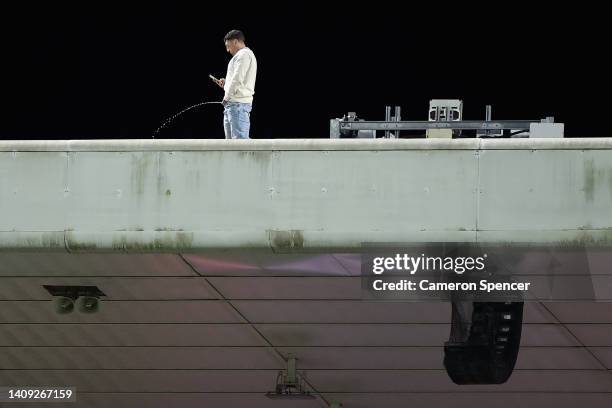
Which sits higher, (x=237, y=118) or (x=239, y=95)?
(x=239, y=95)

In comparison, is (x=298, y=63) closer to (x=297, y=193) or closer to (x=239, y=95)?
(x=239, y=95)

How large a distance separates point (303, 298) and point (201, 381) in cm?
340

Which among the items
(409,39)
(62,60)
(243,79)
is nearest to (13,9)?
(62,60)

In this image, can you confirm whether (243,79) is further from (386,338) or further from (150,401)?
(150,401)

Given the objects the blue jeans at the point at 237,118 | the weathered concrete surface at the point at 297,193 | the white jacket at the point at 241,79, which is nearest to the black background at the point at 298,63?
the white jacket at the point at 241,79

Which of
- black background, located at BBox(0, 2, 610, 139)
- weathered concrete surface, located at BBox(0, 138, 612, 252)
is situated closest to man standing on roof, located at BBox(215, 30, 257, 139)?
weathered concrete surface, located at BBox(0, 138, 612, 252)

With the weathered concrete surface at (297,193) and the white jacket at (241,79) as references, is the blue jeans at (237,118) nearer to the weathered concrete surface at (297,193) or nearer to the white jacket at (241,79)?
the white jacket at (241,79)

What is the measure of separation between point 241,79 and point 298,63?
6577 mm

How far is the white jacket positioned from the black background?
634 cm

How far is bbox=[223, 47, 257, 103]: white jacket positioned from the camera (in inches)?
542

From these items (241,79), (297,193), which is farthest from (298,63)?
(297,193)

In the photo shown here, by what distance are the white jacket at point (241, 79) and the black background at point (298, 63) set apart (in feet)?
20.8

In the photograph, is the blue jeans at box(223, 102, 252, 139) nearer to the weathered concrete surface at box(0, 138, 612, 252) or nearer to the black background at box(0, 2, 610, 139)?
the weathered concrete surface at box(0, 138, 612, 252)

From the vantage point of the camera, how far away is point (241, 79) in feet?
45.2
